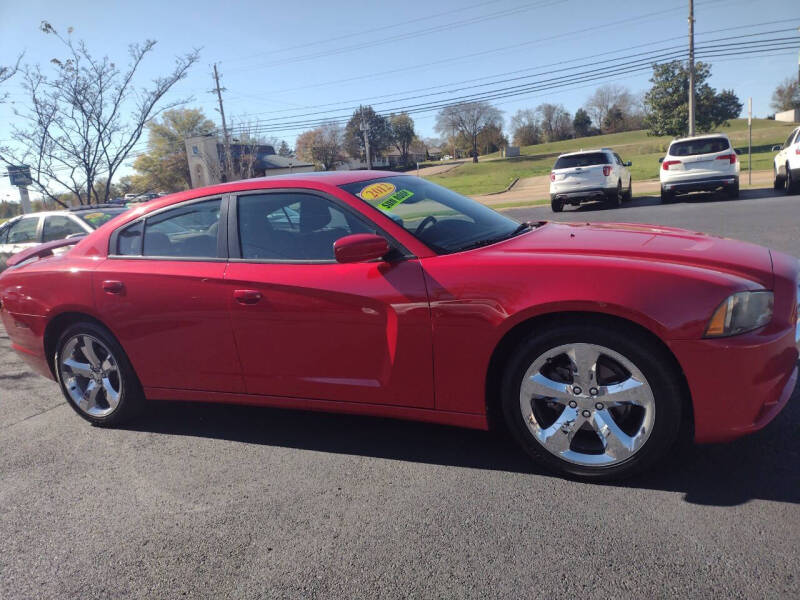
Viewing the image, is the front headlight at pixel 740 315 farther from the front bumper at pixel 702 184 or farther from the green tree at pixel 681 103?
the green tree at pixel 681 103

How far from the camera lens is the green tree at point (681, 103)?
61875 mm

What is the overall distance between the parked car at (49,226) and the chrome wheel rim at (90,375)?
209 inches

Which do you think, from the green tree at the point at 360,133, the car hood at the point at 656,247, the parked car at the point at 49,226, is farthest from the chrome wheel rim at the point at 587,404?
the green tree at the point at 360,133

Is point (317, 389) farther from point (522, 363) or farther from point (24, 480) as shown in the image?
point (24, 480)

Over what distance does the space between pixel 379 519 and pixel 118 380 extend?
2.29 metres

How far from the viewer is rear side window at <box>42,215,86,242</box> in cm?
936

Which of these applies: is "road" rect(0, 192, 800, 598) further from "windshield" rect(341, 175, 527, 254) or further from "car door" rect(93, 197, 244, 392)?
"windshield" rect(341, 175, 527, 254)

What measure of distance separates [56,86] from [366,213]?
1300 centimetres

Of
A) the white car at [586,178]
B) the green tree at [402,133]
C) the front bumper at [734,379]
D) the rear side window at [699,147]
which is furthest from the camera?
the green tree at [402,133]

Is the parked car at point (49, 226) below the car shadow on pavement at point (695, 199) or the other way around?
the other way around

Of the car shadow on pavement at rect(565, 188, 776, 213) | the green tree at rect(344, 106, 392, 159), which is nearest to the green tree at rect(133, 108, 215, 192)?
the green tree at rect(344, 106, 392, 159)

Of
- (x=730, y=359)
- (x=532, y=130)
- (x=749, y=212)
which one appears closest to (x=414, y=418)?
(x=730, y=359)

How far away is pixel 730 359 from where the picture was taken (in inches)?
103

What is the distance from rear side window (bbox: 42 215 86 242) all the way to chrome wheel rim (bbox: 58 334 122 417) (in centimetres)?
561
